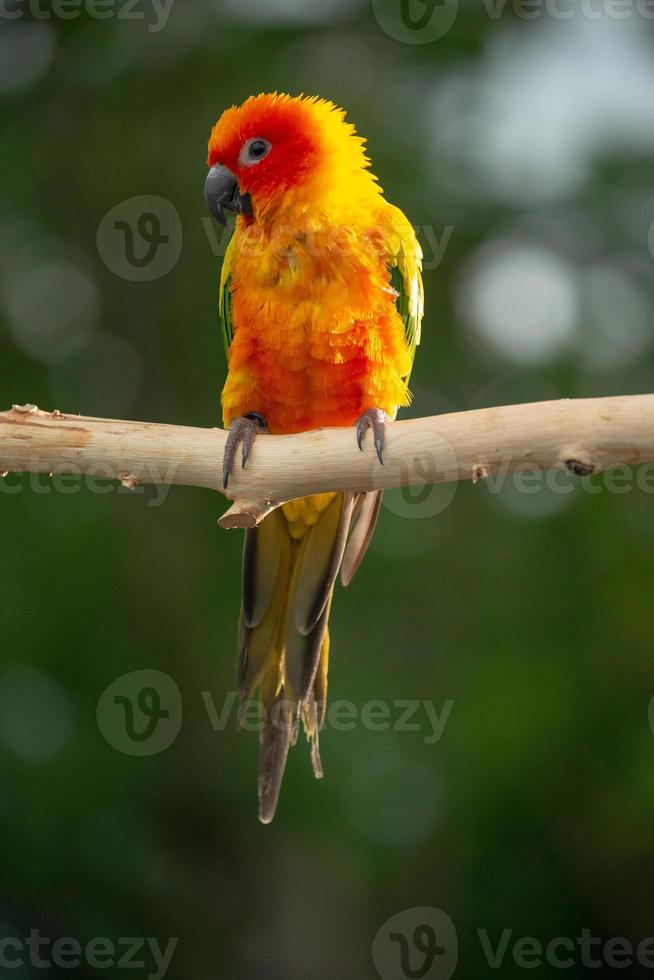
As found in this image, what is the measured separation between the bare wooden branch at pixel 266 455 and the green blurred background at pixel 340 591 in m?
2.21

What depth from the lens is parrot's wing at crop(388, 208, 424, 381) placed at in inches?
119

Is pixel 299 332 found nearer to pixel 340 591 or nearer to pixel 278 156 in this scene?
pixel 278 156

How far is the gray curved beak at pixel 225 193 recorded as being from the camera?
313 centimetres

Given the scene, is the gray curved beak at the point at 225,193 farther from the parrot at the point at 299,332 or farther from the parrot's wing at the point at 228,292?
the parrot's wing at the point at 228,292

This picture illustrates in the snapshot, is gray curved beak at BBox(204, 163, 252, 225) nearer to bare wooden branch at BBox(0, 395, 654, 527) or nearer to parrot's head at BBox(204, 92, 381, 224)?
parrot's head at BBox(204, 92, 381, 224)

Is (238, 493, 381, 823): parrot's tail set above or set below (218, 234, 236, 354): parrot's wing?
below

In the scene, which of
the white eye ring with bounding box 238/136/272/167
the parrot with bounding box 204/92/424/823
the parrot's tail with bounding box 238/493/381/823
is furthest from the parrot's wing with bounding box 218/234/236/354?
the parrot's tail with bounding box 238/493/381/823

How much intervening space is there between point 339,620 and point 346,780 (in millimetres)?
829

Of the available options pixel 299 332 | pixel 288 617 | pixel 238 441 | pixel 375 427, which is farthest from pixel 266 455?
pixel 288 617

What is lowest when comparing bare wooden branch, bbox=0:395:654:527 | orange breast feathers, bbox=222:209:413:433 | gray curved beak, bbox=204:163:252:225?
bare wooden branch, bbox=0:395:654:527

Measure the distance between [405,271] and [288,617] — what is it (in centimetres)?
132

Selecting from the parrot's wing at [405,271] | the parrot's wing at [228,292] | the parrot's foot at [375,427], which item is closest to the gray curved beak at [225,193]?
the parrot's wing at [228,292]

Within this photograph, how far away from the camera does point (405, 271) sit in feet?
10.0

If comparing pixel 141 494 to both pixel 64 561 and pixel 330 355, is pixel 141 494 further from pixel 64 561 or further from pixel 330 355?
pixel 330 355
